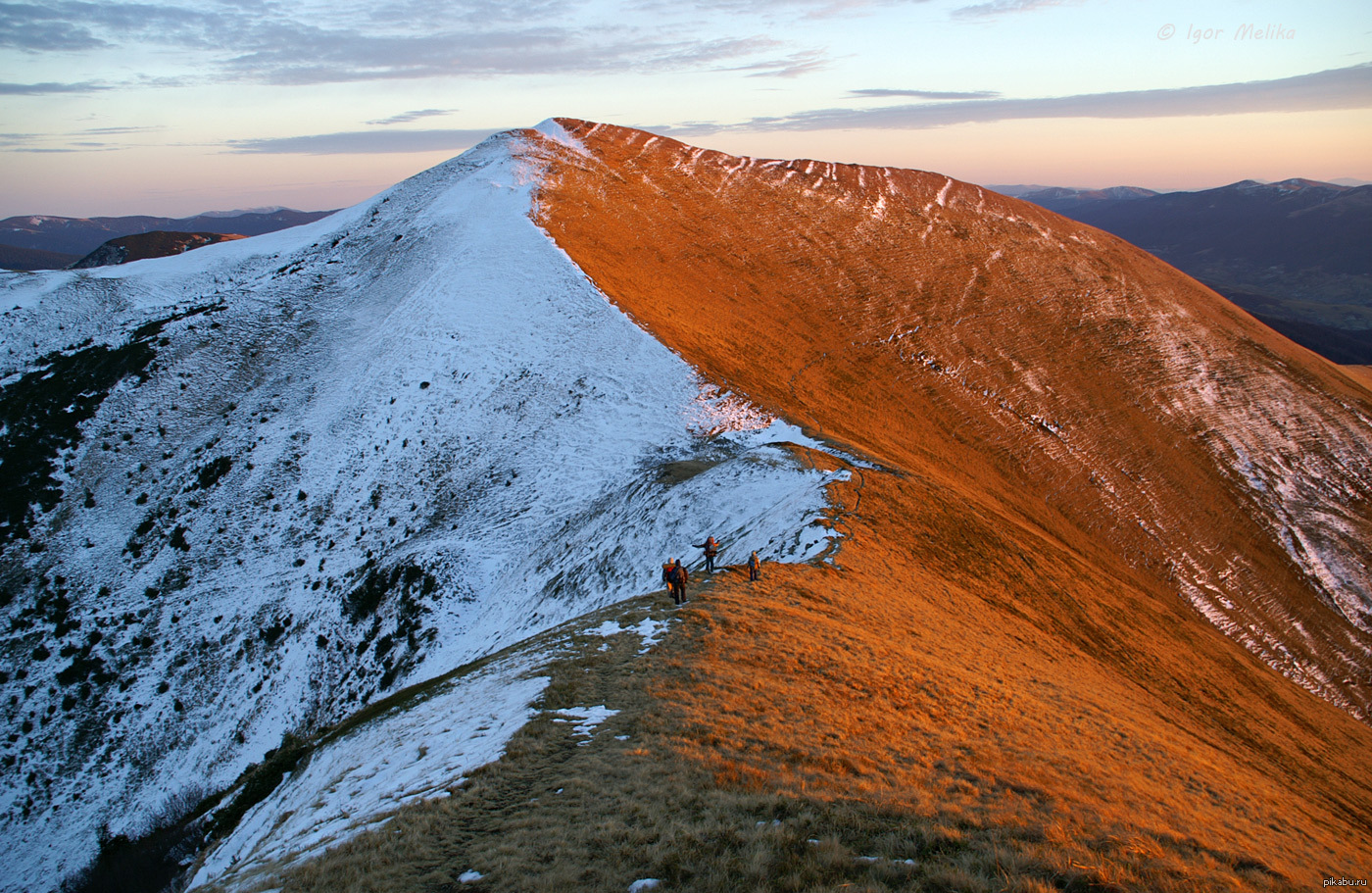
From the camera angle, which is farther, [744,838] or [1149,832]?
[1149,832]

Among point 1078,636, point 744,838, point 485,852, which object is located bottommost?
point 1078,636

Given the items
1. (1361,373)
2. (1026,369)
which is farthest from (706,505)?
(1361,373)

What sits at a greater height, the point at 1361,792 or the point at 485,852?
the point at 485,852

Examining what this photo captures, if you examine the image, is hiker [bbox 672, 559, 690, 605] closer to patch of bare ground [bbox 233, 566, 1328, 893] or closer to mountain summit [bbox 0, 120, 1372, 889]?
mountain summit [bbox 0, 120, 1372, 889]

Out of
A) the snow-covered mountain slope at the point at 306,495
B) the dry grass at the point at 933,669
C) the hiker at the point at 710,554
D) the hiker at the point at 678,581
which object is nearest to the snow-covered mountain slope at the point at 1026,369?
the dry grass at the point at 933,669

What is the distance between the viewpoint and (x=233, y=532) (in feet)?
125

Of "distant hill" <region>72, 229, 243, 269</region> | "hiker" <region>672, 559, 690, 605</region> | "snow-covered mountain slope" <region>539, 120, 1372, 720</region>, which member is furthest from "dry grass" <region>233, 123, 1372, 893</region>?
"distant hill" <region>72, 229, 243, 269</region>

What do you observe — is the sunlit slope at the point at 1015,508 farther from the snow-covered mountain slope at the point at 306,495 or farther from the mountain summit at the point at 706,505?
the snow-covered mountain slope at the point at 306,495

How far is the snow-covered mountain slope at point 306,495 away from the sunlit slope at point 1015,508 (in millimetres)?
6091

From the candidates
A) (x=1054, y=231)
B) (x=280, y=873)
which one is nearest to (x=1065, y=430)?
(x=1054, y=231)

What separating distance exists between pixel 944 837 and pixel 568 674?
991cm

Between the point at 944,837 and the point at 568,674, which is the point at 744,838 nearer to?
the point at 944,837

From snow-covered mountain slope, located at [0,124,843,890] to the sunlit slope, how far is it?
6091mm

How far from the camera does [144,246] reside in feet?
553
